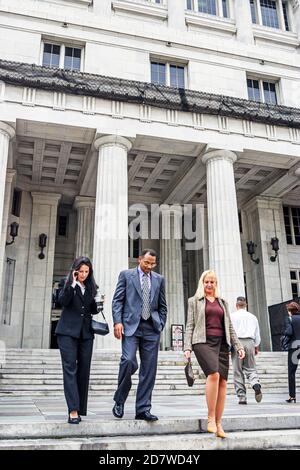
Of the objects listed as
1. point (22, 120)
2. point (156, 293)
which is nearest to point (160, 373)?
point (156, 293)

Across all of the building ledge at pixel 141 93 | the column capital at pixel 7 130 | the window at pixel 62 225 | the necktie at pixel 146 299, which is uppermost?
Result: the building ledge at pixel 141 93

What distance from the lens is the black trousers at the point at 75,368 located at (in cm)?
516

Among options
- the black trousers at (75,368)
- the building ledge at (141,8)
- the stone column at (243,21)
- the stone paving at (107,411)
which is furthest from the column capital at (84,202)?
the black trousers at (75,368)

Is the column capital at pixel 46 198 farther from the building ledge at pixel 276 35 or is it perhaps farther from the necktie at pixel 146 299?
the necktie at pixel 146 299

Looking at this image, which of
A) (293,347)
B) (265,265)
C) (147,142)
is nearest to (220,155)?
(147,142)

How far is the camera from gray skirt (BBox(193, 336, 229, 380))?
5074 mm

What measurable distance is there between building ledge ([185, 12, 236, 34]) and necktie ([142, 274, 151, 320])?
22.9m

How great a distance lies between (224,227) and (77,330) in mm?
14226

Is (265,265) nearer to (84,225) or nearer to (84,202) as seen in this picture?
(84,225)

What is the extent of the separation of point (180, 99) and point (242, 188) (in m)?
8.60

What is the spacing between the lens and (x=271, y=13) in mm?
27438

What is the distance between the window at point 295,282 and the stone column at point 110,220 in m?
13.6

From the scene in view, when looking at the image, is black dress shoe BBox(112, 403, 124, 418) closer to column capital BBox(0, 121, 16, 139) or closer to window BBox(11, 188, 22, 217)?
column capital BBox(0, 121, 16, 139)

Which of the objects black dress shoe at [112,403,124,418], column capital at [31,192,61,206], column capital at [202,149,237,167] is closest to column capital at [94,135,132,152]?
column capital at [202,149,237,167]
